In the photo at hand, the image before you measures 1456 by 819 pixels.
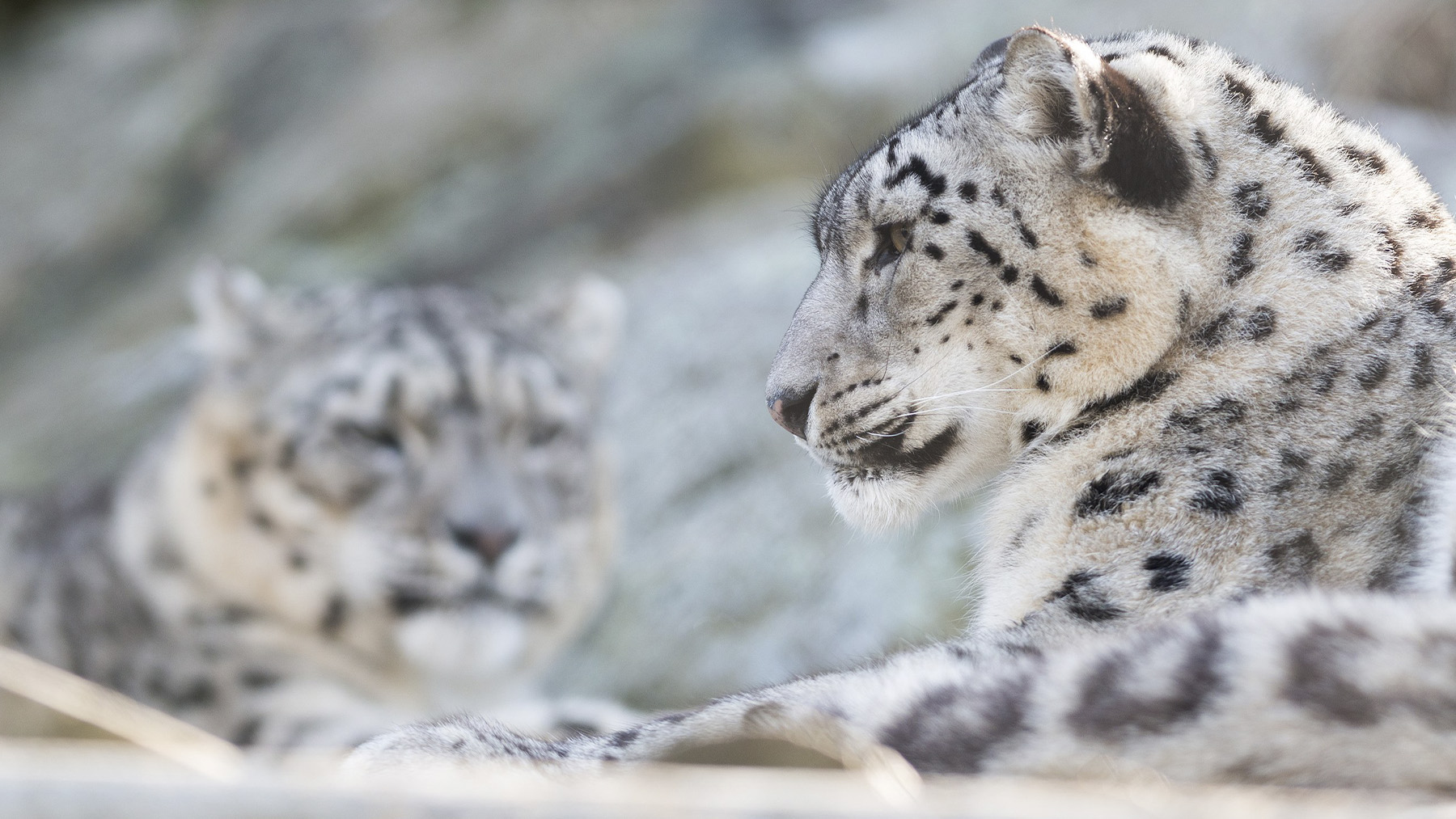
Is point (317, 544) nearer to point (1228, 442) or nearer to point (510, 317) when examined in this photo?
point (510, 317)

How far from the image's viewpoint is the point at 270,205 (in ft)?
34.1

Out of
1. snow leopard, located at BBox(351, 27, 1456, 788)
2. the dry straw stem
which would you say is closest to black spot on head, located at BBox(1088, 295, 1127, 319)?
snow leopard, located at BBox(351, 27, 1456, 788)

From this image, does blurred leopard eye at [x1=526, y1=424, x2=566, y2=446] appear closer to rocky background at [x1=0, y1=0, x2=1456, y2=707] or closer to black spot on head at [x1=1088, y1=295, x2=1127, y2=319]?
rocky background at [x1=0, y1=0, x2=1456, y2=707]

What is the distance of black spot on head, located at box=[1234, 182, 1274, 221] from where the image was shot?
8.78ft

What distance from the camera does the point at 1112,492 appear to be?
254 cm

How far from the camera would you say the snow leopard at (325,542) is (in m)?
4.79

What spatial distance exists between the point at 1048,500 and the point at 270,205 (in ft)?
28.9

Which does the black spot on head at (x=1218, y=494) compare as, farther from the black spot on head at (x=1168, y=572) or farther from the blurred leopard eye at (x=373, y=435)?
the blurred leopard eye at (x=373, y=435)

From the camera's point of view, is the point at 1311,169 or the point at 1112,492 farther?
the point at 1311,169

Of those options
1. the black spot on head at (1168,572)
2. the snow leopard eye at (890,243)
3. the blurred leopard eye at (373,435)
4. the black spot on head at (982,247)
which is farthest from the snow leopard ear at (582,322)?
the black spot on head at (1168,572)

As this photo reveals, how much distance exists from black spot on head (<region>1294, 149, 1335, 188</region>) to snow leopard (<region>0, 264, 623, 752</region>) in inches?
114

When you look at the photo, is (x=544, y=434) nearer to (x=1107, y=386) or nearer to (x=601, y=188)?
(x=1107, y=386)

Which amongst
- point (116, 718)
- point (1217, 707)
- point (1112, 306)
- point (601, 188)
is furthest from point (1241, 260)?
point (601, 188)

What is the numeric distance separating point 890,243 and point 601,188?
6.92 metres
